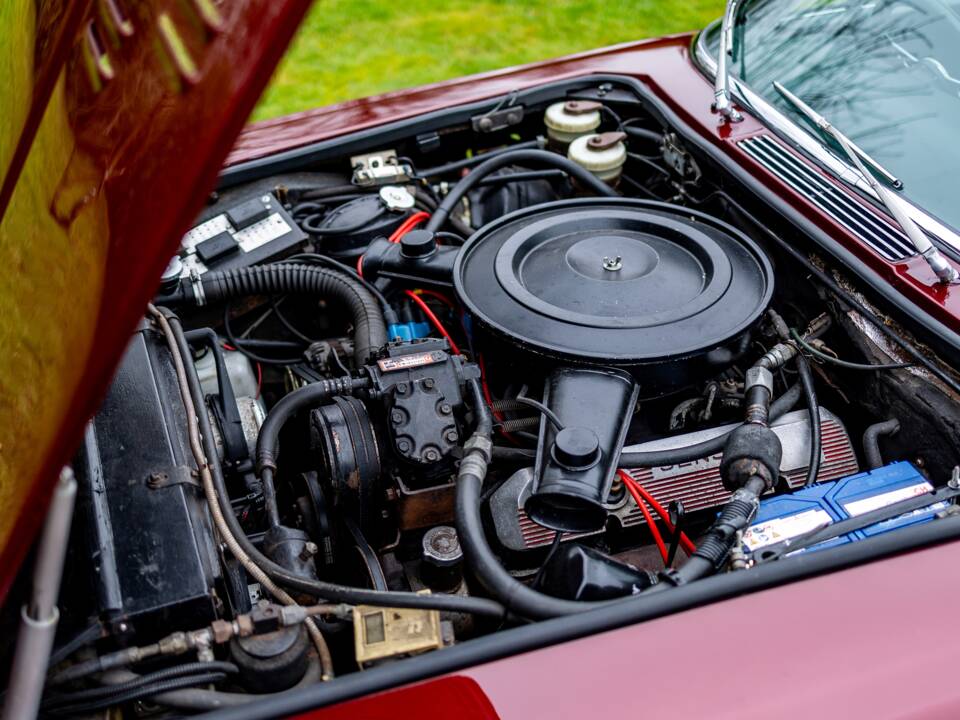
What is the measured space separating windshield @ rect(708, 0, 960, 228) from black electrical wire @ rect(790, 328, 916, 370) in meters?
0.35

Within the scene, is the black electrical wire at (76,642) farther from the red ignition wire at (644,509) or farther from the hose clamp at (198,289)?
the hose clamp at (198,289)

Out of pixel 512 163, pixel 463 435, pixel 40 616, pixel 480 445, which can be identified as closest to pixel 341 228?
pixel 512 163

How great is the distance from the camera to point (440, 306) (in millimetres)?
2260

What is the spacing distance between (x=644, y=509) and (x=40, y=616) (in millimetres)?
964

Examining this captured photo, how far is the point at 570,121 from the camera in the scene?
8.37 ft

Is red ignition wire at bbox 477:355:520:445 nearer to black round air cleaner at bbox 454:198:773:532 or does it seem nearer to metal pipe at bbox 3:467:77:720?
black round air cleaner at bbox 454:198:773:532

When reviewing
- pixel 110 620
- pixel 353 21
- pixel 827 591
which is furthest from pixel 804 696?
pixel 353 21

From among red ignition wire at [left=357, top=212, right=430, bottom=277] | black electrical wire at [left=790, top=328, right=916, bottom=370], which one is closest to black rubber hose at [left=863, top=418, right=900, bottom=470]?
black electrical wire at [left=790, top=328, right=916, bottom=370]

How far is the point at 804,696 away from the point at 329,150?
1892 mm

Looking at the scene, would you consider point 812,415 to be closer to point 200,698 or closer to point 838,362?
point 838,362

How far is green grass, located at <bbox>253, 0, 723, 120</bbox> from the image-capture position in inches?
220

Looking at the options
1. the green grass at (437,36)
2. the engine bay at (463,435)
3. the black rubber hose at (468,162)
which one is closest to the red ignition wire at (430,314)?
the engine bay at (463,435)

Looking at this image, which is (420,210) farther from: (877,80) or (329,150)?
(877,80)

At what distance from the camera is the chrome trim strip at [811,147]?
1832 millimetres
